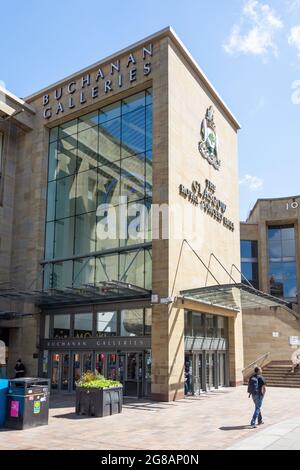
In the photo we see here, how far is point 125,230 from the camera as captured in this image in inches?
984

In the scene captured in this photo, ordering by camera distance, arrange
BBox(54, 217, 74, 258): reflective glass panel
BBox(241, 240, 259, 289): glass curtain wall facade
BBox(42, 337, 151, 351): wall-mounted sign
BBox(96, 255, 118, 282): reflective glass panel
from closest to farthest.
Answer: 1. BBox(42, 337, 151, 351): wall-mounted sign
2. BBox(96, 255, 118, 282): reflective glass panel
3. BBox(54, 217, 74, 258): reflective glass panel
4. BBox(241, 240, 259, 289): glass curtain wall facade

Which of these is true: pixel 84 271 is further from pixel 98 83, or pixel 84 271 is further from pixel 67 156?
pixel 98 83

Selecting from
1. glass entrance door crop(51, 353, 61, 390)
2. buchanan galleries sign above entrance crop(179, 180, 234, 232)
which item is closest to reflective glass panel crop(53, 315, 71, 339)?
glass entrance door crop(51, 353, 61, 390)

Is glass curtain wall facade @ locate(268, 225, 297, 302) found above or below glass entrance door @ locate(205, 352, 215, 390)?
above

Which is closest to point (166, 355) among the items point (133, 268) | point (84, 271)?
point (133, 268)

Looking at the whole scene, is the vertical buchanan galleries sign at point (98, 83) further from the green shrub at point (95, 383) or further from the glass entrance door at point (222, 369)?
the glass entrance door at point (222, 369)

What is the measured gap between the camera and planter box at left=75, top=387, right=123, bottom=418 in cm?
1636

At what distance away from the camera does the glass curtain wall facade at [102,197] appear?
2464 centimetres

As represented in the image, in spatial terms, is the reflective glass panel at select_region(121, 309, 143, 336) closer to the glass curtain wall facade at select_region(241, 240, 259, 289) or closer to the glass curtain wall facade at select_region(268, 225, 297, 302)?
the glass curtain wall facade at select_region(268, 225, 297, 302)

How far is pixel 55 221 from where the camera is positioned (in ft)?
94.0

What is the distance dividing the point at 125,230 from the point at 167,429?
1252cm

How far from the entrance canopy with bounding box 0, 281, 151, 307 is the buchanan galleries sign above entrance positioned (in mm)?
5771

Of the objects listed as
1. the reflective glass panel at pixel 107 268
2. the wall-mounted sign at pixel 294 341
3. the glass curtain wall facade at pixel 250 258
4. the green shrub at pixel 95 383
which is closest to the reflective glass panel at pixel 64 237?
the reflective glass panel at pixel 107 268

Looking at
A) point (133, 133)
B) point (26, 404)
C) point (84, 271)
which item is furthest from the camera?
point (84, 271)
